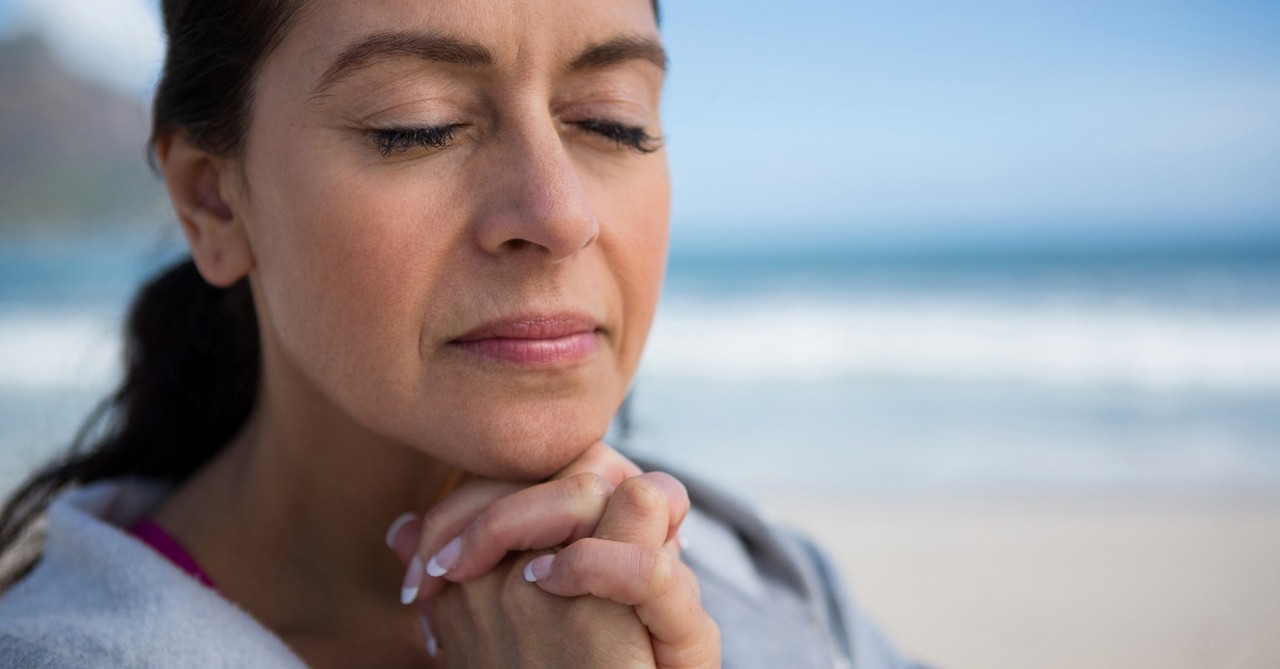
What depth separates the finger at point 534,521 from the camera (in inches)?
57.1

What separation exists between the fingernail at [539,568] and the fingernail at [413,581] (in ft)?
0.80

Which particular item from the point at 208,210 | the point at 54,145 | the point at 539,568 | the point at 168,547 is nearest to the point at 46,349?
the point at 54,145

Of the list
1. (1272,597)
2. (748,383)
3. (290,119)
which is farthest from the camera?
(748,383)

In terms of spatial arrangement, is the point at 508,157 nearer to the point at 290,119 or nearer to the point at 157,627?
the point at 290,119

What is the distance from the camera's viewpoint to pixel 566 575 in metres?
1.36

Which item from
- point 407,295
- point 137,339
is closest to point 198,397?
point 137,339

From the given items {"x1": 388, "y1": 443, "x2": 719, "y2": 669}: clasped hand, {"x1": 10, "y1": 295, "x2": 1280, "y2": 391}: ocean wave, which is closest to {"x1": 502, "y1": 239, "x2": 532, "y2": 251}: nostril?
{"x1": 388, "y1": 443, "x2": 719, "y2": 669}: clasped hand

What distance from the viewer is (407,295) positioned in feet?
4.69

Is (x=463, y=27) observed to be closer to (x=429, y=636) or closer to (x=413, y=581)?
(x=413, y=581)

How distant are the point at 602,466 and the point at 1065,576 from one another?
4608mm

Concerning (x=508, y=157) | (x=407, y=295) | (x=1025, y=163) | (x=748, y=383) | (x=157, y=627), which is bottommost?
(x=748, y=383)

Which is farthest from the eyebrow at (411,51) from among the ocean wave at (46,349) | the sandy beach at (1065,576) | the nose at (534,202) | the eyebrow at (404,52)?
the ocean wave at (46,349)

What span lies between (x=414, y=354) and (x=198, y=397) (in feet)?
3.14

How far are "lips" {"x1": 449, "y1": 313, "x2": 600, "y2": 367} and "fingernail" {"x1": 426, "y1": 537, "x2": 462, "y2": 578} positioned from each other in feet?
0.99
